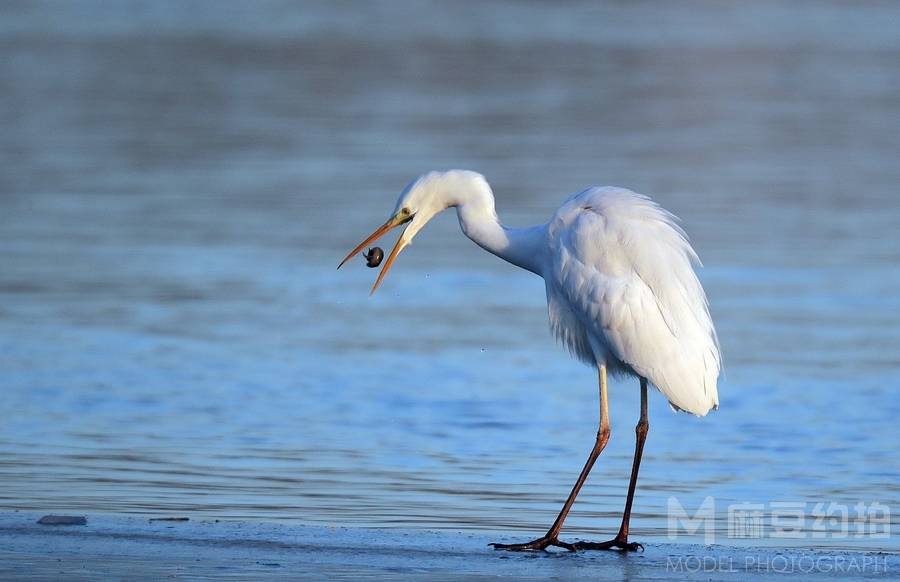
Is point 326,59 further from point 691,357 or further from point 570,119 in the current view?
point 691,357

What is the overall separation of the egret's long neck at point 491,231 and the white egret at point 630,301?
235mm

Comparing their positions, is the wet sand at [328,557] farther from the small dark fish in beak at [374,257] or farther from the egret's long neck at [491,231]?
the small dark fish in beak at [374,257]

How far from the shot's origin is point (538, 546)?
9.48m

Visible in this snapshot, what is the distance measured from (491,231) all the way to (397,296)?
680 centimetres

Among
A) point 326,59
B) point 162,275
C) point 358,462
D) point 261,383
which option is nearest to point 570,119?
point 326,59

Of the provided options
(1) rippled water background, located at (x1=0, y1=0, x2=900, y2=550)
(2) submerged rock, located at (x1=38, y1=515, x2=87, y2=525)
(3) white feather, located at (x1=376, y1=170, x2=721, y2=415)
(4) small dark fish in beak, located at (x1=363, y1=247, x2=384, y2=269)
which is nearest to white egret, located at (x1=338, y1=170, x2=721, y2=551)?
(3) white feather, located at (x1=376, y1=170, x2=721, y2=415)

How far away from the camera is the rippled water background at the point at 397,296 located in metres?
11.5


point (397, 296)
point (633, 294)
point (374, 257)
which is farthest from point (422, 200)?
point (397, 296)

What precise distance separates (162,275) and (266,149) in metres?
9.22

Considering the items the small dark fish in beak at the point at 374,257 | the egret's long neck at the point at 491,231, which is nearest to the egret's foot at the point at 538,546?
the egret's long neck at the point at 491,231

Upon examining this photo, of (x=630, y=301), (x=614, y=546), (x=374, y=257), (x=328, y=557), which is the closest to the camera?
(x=328, y=557)

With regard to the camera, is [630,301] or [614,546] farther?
[630,301]

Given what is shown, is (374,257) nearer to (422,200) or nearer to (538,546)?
(422,200)

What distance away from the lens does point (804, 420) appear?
13.3 m
